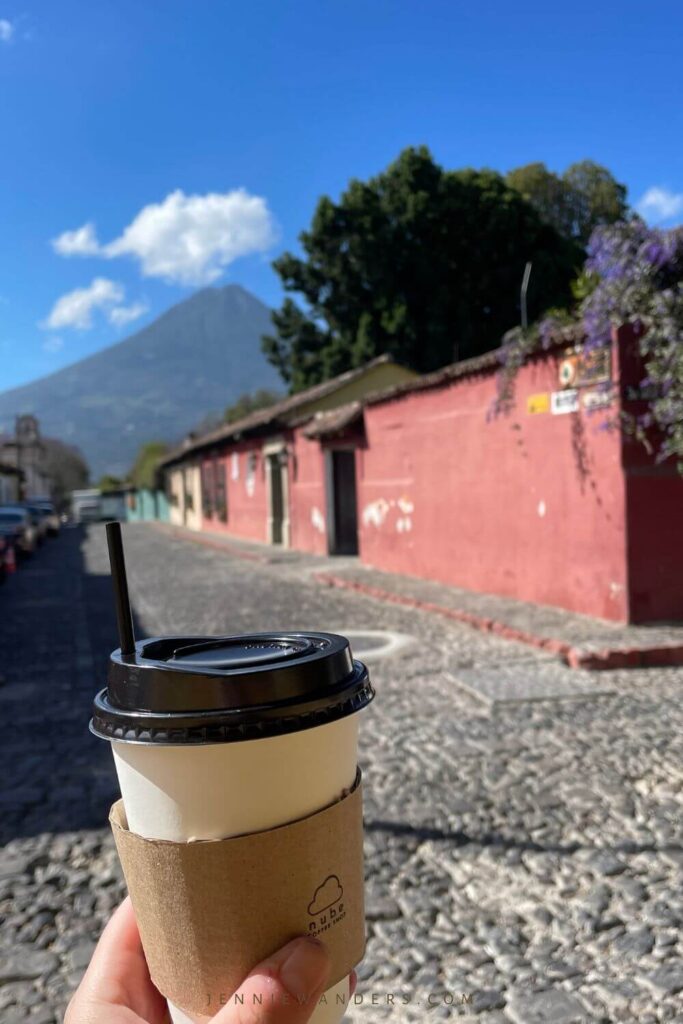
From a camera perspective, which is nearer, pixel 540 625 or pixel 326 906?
pixel 326 906

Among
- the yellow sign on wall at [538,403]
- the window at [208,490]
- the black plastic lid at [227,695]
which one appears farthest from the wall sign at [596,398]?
the window at [208,490]

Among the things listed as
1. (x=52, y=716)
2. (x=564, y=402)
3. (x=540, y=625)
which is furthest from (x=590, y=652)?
(x=52, y=716)

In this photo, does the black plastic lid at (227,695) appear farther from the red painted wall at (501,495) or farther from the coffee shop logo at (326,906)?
the red painted wall at (501,495)

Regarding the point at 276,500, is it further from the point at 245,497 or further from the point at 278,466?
the point at 245,497

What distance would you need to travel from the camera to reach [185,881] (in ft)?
3.64

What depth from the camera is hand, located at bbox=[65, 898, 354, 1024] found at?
3.55ft

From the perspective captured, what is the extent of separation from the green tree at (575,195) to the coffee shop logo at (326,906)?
1317 inches

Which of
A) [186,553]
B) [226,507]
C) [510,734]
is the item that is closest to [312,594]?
[510,734]

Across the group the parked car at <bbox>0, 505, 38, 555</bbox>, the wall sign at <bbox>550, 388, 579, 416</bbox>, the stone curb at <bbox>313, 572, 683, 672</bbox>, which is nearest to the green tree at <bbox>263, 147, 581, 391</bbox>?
the parked car at <bbox>0, 505, 38, 555</bbox>

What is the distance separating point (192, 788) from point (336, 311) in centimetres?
3034

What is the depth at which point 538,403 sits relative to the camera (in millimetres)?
8812

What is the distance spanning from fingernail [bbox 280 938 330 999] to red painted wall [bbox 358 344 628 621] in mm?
7011

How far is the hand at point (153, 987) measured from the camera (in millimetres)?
1081

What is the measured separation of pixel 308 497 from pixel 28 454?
52472 millimetres
